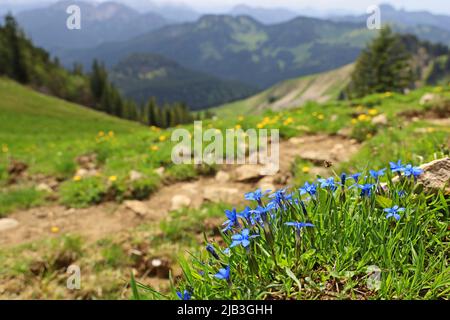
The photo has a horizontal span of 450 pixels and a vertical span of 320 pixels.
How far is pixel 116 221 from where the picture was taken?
23.5 ft

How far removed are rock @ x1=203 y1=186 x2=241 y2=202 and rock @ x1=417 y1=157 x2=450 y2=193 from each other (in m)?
4.51

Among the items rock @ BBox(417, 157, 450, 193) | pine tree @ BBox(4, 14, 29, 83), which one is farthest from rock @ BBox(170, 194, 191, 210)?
pine tree @ BBox(4, 14, 29, 83)

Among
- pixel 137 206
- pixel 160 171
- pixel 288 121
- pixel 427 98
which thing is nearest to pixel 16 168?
pixel 160 171

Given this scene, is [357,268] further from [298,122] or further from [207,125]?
[207,125]

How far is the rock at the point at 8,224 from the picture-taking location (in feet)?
23.5

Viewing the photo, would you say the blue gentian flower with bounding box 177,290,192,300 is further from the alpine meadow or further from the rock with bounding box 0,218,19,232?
the rock with bounding box 0,218,19,232

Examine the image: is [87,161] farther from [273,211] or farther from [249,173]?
[273,211]

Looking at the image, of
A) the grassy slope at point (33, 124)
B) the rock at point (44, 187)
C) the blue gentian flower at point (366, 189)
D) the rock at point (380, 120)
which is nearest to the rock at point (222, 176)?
the rock at point (44, 187)

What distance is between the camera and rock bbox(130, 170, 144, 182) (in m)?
8.34

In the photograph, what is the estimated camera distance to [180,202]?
7.36 metres

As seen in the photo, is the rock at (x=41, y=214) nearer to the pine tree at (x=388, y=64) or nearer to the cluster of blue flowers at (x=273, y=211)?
the cluster of blue flowers at (x=273, y=211)

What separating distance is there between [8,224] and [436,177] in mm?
7444

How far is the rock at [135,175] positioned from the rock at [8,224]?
241cm
